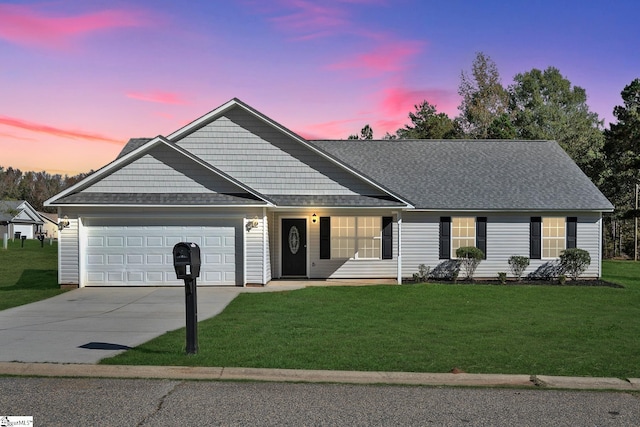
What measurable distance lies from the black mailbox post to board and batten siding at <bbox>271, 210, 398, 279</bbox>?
39.1 ft

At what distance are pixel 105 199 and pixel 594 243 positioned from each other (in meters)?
17.4

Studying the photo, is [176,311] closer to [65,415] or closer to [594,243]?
[65,415]

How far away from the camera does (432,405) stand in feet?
20.2

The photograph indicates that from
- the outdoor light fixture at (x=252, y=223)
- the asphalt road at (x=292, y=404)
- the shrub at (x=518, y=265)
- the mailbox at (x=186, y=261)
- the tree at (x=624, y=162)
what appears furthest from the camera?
the tree at (x=624, y=162)

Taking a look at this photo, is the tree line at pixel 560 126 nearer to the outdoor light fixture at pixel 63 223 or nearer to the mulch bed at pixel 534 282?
the mulch bed at pixel 534 282

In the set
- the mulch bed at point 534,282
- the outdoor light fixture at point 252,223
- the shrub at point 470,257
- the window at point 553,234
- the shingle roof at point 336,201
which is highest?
the shingle roof at point 336,201

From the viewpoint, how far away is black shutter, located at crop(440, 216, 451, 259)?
2128cm

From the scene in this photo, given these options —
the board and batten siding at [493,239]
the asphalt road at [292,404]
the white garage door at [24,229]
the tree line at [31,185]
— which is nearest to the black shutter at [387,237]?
the board and batten siding at [493,239]

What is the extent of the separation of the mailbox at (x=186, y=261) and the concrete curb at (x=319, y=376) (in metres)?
1.35

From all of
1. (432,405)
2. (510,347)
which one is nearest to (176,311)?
(510,347)

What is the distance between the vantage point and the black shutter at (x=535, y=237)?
70.0ft

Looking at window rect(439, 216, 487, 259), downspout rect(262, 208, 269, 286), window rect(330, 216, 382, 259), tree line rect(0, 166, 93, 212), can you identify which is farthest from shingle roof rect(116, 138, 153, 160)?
tree line rect(0, 166, 93, 212)

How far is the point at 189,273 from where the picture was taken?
8.20 m

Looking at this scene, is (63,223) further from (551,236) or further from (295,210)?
(551,236)
